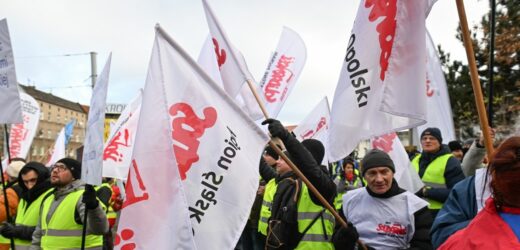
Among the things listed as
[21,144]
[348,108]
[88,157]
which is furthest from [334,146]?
[21,144]

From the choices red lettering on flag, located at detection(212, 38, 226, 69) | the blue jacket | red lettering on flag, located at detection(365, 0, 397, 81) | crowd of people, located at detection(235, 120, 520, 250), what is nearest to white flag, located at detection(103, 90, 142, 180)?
crowd of people, located at detection(235, 120, 520, 250)

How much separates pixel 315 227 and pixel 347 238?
0.61 metres

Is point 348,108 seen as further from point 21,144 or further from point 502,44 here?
point 502,44

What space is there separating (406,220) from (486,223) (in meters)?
1.43

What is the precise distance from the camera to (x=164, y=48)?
9.47 feet

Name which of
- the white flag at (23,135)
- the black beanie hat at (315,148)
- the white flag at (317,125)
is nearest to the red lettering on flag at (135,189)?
the black beanie hat at (315,148)

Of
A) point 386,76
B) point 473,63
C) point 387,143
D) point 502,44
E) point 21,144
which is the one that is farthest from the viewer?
point 502,44

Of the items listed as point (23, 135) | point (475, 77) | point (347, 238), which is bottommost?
point (347, 238)

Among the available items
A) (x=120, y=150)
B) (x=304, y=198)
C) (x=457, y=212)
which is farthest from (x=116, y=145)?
(x=457, y=212)

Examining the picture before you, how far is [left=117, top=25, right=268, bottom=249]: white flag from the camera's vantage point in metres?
2.65

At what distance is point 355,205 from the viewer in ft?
10.9

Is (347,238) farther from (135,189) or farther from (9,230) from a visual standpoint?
(9,230)

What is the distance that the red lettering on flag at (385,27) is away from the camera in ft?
9.34

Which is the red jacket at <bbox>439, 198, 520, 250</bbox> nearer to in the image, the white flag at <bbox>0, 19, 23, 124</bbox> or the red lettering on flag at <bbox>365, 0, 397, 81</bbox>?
the red lettering on flag at <bbox>365, 0, 397, 81</bbox>
